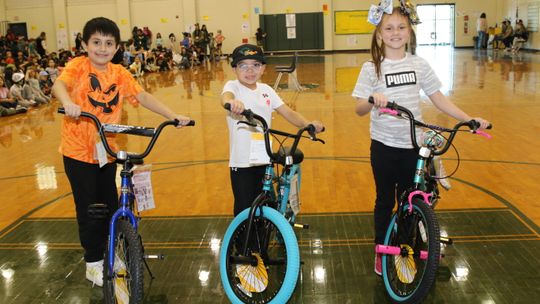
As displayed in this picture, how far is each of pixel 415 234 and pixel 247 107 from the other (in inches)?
46.6

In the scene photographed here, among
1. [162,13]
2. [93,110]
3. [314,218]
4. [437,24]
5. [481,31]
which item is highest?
[162,13]

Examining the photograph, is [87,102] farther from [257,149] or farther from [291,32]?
[291,32]

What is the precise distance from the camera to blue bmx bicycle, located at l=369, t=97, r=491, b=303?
2.67 m

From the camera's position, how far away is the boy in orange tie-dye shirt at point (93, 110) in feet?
10.1

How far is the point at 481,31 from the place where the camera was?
27.9 meters

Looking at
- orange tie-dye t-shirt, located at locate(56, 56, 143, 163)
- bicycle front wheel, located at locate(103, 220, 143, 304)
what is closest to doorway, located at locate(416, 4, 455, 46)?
orange tie-dye t-shirt, located at locate(56, 56, 143, 163)

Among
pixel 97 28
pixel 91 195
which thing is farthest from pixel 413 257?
pixel 97 28

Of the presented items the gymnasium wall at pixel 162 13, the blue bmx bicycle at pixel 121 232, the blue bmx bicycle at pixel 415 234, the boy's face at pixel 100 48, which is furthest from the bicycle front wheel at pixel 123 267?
the gymnasium wall at pixel 162 13

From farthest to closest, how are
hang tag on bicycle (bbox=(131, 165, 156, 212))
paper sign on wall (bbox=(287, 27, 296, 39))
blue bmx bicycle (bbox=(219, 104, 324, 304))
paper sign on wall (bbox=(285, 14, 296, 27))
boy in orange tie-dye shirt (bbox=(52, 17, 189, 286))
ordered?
paper sign on wall (bbox=(287, 27, 296, 39)) → paper sign on wall (bbox=(285, 14, 296, 27)) → boy in orange tie-dye shirt (bbox=(52, 17, 189, 286)) → hang tag on bicycle (bbox=(131, 165, 156, 212)) → blue bmx bicycle (bbox=(219, 104, 324, 304))

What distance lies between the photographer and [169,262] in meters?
3.73

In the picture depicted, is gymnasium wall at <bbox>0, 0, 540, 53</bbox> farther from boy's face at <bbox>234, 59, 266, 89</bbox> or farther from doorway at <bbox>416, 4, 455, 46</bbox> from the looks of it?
boy's face at <bbox>234, 59, 266, 89</bbox>

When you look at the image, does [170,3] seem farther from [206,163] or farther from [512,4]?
[206,163]

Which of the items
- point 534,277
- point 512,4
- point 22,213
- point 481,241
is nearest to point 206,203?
point 22,213

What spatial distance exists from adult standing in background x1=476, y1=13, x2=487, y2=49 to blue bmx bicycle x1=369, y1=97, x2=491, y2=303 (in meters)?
27.5
